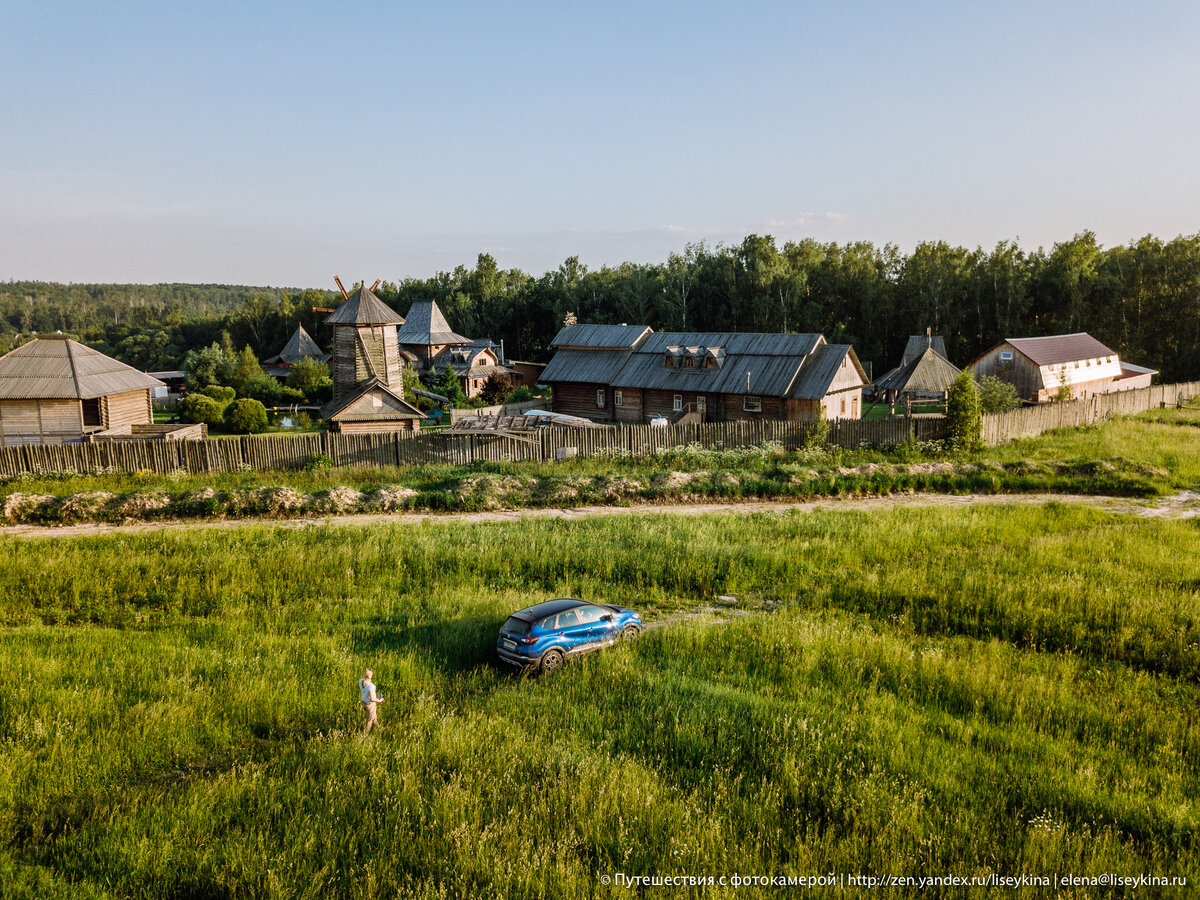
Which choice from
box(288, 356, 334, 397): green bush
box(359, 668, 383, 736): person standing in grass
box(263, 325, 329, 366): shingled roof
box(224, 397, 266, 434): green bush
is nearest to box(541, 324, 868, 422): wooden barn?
box(224, 397, 266, 434): green bush

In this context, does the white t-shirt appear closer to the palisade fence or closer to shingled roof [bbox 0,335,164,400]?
the palisade fence

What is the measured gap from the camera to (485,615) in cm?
1448

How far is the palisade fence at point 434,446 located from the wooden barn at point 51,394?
9220 millimetres

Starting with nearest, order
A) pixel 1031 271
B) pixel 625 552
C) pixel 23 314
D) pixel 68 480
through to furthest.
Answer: pixel 625 552
pixel 68 480
pixel 1031 271
pixel 23 314

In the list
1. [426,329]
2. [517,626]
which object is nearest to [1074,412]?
[517,626]

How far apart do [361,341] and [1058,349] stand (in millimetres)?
46984

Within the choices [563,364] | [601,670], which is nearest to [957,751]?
[601,670]

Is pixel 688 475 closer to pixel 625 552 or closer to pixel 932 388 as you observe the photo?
pixel 625 552

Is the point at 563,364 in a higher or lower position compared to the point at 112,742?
higher

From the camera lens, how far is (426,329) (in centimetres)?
7369

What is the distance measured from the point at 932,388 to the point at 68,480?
4726cm

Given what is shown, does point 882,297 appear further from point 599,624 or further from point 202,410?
point 599,624

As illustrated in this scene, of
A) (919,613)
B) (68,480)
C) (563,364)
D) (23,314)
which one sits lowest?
(919,613)

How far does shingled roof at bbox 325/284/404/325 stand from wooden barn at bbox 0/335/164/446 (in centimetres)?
1294
